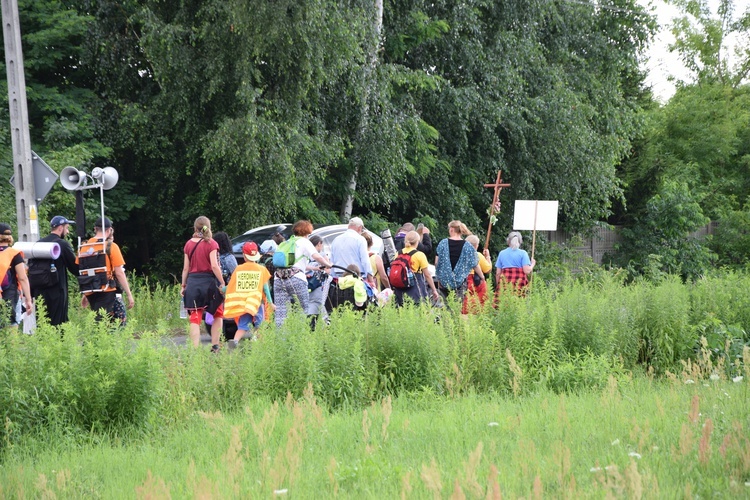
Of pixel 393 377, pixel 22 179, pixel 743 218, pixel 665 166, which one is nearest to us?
pixel 393 377

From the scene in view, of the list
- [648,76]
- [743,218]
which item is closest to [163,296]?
[743,218]

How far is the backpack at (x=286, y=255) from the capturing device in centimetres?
1170

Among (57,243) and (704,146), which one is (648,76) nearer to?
(704,146)

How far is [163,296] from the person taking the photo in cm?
1759

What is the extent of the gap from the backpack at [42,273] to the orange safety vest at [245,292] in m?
2.15

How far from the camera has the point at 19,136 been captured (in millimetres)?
13898

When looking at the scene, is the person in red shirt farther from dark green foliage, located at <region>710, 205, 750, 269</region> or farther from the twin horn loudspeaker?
dark green foliage, located at <region>710, 205, 750, 269</region>

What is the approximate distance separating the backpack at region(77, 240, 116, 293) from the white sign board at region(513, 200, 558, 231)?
8.67m

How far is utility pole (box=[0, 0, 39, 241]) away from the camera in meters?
13.6

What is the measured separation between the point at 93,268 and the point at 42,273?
0.61 metres

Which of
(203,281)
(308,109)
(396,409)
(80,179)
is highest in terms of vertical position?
(308,109)

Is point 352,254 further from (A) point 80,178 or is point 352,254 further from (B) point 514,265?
(A) point 80,178

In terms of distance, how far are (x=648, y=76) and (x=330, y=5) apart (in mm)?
24506

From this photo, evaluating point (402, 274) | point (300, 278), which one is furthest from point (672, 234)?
point (300, 278)
